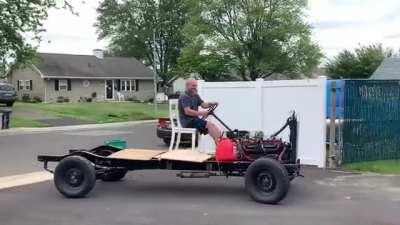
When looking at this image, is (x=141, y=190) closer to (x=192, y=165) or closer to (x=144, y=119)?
(x=192, y=165)

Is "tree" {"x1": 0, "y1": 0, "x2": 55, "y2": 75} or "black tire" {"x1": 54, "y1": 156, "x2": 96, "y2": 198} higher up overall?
"tree" {"x1": 0, "y1": 0, "x2": 55, "y2": 75}

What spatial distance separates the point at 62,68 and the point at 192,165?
5277cm

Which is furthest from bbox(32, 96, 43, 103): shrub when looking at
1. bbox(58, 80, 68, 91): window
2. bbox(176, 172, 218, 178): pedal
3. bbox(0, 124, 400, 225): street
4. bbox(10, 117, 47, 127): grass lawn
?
bbox(176, 172, 218, 178): pedal

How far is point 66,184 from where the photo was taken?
9852 millimetres

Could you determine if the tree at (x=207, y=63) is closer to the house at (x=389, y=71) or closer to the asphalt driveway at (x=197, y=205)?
the house at (x=389, y=71)

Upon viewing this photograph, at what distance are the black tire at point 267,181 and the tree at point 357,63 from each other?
48.6 m

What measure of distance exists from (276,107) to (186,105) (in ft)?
12.2

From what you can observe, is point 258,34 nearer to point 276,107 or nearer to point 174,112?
point 276,107

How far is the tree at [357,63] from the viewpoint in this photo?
56656 mm

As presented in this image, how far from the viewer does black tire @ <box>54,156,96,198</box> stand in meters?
9.69

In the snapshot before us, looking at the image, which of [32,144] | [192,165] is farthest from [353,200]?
[32,144]

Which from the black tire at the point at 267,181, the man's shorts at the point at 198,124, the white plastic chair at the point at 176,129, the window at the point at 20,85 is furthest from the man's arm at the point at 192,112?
the window at the point at 20,85

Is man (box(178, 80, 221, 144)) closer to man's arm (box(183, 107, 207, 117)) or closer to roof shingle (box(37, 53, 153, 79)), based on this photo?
man's arm (box(183, 107, 207, 117))

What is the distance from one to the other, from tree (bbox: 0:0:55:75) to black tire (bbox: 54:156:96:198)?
69.3 ft
